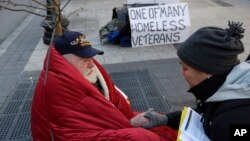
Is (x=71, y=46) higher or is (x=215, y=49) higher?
(x=215, y=49)

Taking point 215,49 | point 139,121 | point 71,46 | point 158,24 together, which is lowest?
point 158,24

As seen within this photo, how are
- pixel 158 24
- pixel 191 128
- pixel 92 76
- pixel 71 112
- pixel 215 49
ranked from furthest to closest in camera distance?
pixel 158 24 → pixel 92 76 → pixel 71 112 → pixel 191 128 → pixel 215 49

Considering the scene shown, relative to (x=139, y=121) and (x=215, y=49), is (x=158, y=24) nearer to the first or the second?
(x=139, y=121)

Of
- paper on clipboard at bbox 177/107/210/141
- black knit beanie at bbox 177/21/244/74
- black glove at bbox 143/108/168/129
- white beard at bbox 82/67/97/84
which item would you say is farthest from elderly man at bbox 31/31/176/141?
black knit beanie at bbox 177/21/244/74

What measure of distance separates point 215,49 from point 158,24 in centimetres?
504

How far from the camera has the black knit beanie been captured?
1.68m

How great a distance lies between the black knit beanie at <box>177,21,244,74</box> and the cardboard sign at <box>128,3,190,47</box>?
4811 mm

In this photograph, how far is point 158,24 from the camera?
666cm

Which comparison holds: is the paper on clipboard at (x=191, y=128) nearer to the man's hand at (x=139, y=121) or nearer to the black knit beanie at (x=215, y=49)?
the black knit beanie at (x=215, y=49)

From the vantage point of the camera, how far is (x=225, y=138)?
154 cm

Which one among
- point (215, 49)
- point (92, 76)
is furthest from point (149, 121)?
point (215, 49)

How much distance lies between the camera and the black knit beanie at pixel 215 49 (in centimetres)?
168

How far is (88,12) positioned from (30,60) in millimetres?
4458

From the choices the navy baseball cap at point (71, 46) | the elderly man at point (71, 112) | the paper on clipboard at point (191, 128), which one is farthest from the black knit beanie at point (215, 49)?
the navy baseball cap at point (71, 46)
